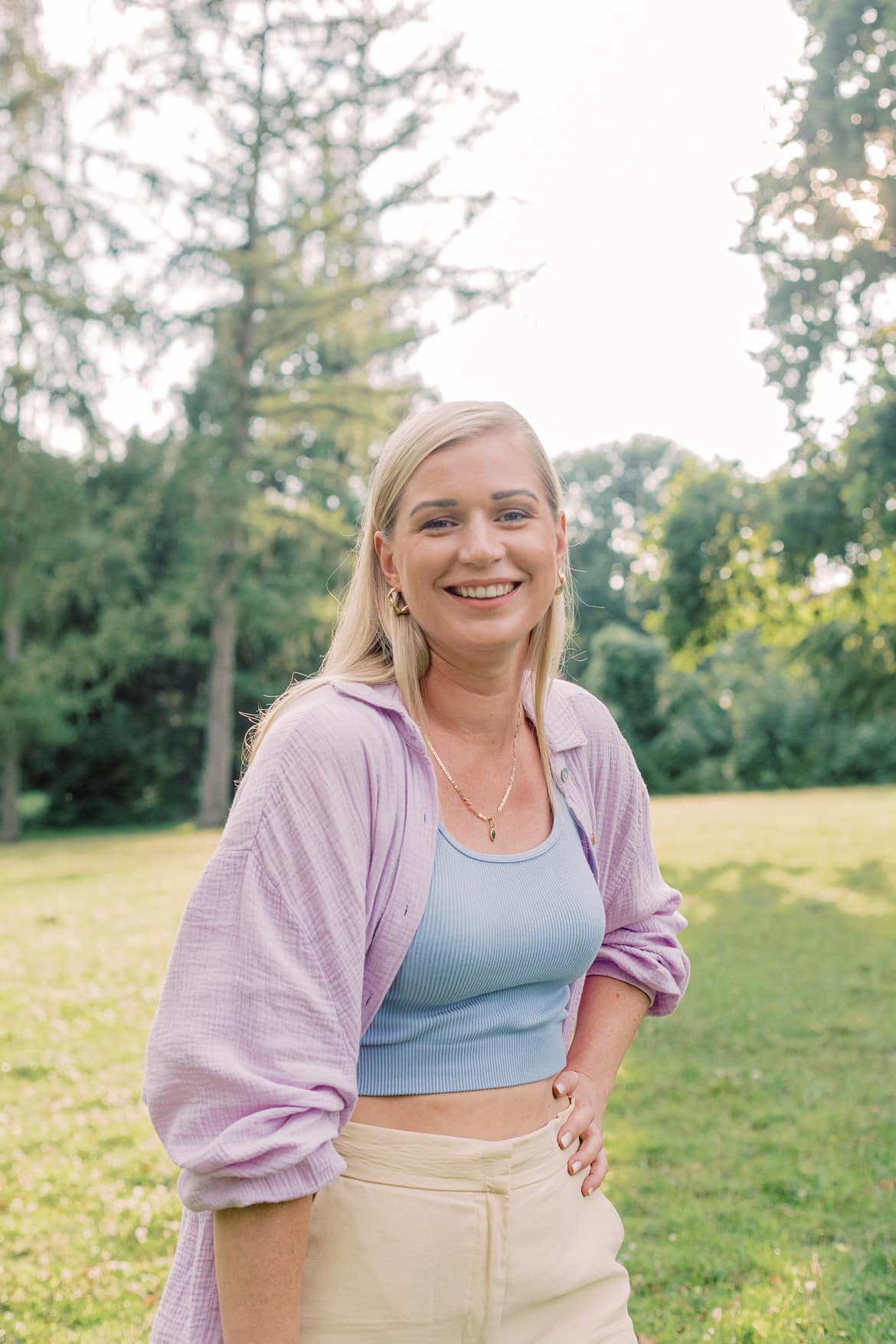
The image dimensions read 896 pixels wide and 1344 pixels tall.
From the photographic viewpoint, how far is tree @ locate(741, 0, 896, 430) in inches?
596

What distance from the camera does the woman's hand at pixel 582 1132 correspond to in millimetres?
2010

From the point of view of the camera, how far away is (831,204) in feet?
51.3

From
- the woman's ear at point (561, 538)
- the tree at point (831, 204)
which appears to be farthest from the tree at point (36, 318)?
the woman's ear at point (561, 538)

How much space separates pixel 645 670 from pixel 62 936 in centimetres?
3186

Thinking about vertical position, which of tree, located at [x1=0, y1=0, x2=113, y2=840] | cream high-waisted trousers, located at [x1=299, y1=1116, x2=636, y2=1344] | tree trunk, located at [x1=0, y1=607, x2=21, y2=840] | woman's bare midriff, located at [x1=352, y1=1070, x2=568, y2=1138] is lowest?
tree trunk, located at [x1=0, y1=607, x2=21, y2=840]

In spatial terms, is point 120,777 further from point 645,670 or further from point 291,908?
point 291,908

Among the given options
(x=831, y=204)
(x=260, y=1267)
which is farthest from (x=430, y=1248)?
(x=831, y=204)

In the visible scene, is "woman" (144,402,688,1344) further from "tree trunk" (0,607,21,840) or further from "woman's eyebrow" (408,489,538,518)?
"tree trunk" (0,607,21,840)

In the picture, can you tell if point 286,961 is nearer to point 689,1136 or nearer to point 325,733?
point 325,733

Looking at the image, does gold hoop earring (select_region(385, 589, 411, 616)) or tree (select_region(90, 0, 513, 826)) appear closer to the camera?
gold hoop earring (select_region(385, 589, 411, 616))

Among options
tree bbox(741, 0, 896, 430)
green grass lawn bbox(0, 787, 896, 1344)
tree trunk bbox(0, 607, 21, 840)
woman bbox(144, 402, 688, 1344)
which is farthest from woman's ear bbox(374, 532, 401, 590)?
tree trunk bbox(0, 607, 21, 840)

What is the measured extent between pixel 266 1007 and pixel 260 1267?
1.10ft

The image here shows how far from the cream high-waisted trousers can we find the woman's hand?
134mm

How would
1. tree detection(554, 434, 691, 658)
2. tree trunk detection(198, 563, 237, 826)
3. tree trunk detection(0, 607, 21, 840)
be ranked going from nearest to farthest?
1. tree trunk detection(198, 563, 237, 826)
2. tree trunk detection(0, 607, 21, 840)
3. tree detection(554, 434, 691, 658)
